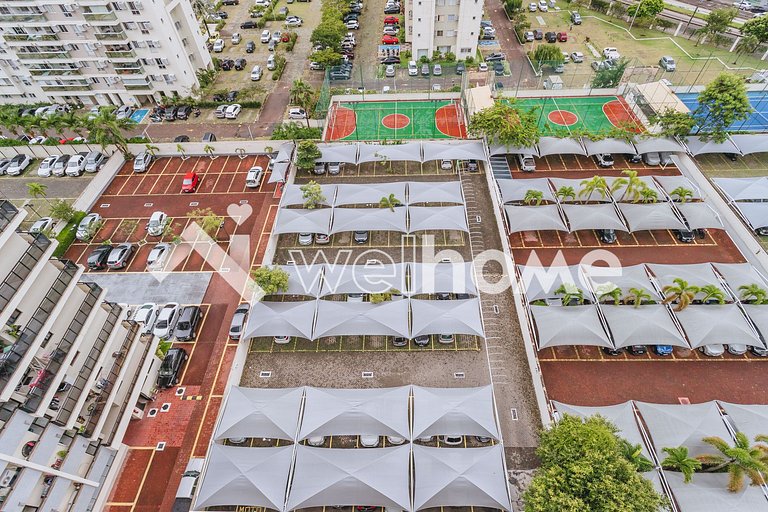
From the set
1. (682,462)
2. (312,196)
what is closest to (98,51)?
(312,196)

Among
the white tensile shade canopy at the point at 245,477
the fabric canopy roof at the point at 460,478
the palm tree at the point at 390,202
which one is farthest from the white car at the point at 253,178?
the fabric canopy roof at the point at 460,478

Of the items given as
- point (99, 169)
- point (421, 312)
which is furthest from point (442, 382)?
point (99, 169)

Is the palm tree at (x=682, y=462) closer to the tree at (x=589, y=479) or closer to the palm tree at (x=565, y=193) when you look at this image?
the tree at (x=589, y=479)

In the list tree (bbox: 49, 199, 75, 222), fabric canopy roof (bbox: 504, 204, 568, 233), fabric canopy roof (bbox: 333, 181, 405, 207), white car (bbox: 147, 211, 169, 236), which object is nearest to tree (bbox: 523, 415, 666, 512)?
fabric canopy roof (bbox: 504, 204, 568, 233)

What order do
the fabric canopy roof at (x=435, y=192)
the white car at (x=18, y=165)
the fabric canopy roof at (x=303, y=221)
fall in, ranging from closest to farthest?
the fabric canopy roof at (x=303, y=221) < the fabric canopy roof at (x=435, y=192) < the white car at (x=18, y=165)

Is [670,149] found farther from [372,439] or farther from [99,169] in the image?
[99,169]

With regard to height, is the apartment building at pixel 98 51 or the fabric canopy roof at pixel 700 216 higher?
the apartment building at pixel 98 51

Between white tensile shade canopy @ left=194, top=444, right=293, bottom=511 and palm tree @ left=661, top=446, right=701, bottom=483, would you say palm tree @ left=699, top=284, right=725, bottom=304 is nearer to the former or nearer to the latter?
palm tree @ left=661, top=446, right=701, bottom=483
